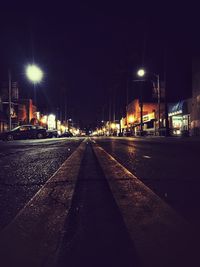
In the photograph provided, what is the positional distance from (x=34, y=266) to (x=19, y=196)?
2133mm

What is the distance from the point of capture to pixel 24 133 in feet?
131

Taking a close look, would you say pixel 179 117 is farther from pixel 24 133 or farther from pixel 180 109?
pixel 24 133

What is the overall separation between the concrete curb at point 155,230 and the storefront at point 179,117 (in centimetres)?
3789

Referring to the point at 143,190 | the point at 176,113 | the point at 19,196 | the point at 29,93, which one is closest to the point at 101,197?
the point at 143,190

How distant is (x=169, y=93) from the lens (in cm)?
6875

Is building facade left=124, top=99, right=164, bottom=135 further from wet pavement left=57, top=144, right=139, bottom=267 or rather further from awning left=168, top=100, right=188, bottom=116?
wet pavement left=57, top=144, right=139, bottom=267

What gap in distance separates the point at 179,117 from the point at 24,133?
78.6ft

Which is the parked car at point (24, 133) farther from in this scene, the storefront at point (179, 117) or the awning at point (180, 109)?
the awning at point (180, 109)

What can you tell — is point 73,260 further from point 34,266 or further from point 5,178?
point 5,178

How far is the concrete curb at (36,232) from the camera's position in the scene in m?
1.83

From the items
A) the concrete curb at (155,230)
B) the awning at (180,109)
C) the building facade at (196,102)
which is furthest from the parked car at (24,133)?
the concrete curb at (155,230)

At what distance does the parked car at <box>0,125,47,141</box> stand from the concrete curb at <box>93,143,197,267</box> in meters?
34.9

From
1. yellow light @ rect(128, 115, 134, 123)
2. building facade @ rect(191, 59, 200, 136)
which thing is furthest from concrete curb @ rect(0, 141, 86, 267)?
yellow light @ rect(128, 115, 134, 123)

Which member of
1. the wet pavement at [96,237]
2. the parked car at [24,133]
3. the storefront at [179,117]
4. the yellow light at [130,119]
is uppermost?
the yellow light at [130,119]
